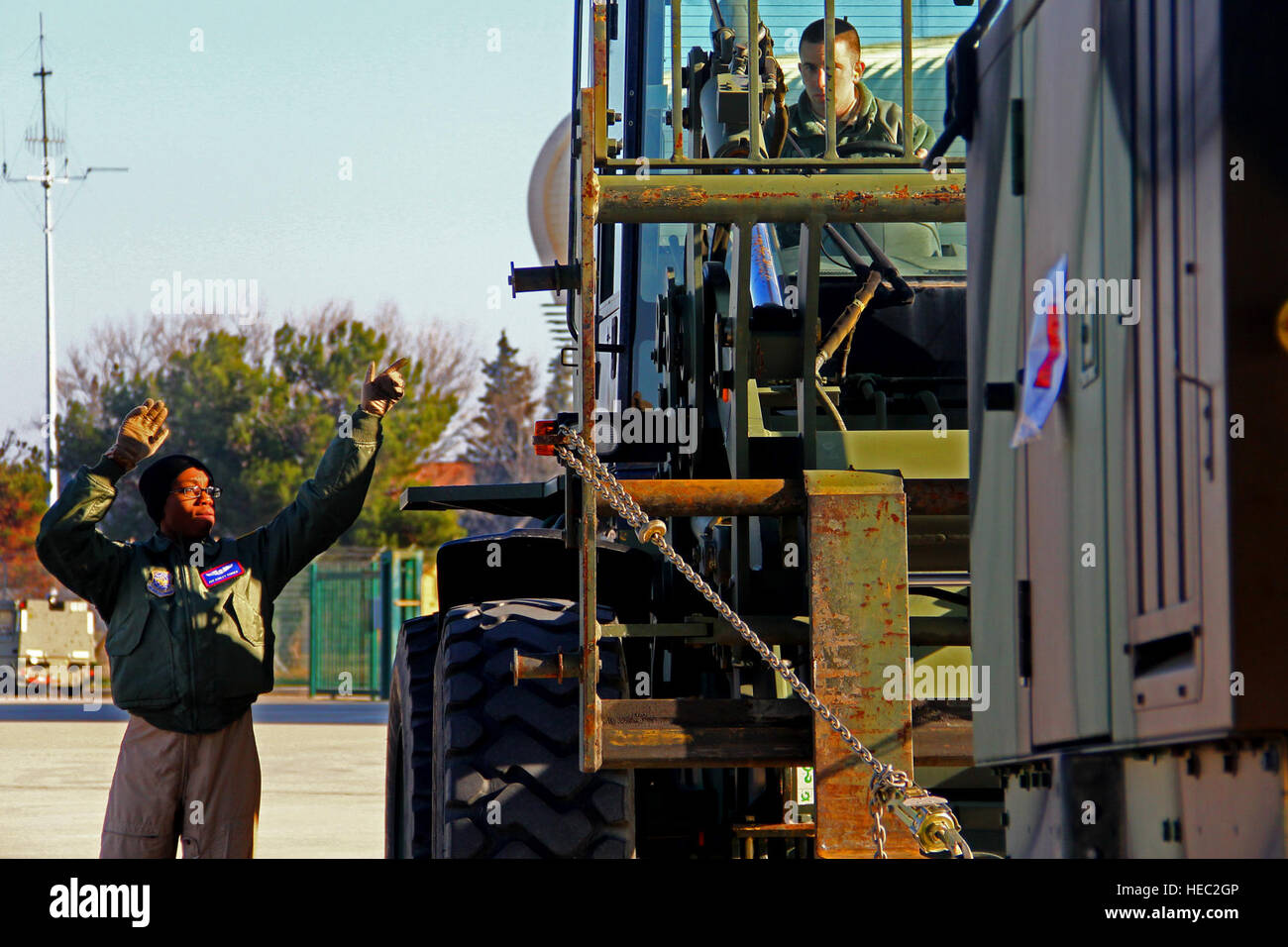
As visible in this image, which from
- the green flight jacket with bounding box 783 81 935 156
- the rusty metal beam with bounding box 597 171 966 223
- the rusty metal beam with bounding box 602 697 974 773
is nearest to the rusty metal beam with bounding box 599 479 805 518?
the rusty metal beam with bounding box 602 697 974 773

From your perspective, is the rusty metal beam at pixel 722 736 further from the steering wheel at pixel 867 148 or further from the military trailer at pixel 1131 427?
the steering wheel at pixel 867 148

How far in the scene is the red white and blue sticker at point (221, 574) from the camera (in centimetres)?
527

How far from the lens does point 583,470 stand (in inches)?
163

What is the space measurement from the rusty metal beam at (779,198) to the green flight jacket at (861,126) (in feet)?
4.37

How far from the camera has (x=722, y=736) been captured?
13.8 feet

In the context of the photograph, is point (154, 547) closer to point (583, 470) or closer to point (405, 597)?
point (583, 470)

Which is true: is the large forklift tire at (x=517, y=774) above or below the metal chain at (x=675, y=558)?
below

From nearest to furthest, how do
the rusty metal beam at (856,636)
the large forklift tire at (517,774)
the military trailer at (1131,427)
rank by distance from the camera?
the military trailer at (1131,427)
the rusty metal beam at (856,636)
the large forklift tire at (517,774)

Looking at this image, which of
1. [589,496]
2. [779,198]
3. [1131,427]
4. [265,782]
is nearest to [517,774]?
[589,496]

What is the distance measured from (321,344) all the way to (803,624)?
128 feet

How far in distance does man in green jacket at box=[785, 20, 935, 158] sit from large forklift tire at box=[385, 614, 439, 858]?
1968 millimetres

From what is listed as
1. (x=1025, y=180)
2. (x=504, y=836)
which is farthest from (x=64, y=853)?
(x=1025, y=180)

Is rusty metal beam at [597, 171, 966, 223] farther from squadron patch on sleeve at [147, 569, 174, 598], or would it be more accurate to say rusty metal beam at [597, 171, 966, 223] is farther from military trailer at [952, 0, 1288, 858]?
squadron patch on sleeve at [147, 569, 174, 598]

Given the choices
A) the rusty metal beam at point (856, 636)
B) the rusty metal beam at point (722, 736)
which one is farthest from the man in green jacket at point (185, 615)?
the rusty metal beam at point (856, 636)
